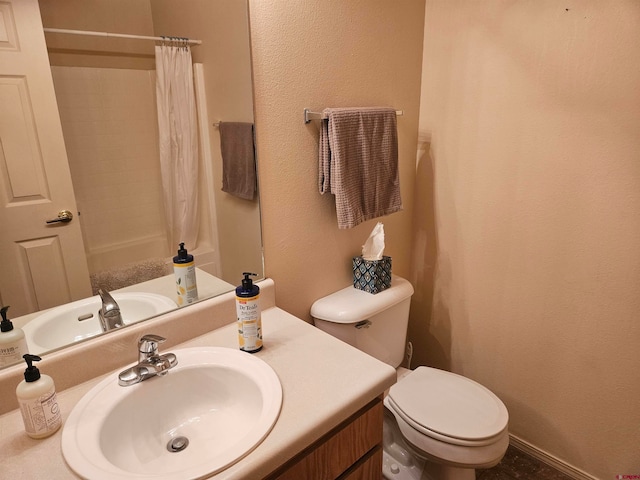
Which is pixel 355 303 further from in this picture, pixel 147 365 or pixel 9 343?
pixel 9 343

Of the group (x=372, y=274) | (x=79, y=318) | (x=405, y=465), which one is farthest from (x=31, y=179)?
(x=405, y=465)

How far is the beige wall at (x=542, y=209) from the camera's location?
134 cm

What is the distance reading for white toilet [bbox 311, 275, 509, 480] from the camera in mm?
1309

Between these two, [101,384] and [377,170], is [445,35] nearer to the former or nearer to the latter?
[377,170]

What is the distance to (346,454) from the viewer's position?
3.09 feet

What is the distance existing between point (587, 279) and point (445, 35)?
1076mm

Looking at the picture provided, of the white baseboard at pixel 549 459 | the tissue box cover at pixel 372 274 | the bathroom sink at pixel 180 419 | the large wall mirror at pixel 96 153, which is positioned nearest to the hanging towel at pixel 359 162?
the tissue box cover at pixel 372 274

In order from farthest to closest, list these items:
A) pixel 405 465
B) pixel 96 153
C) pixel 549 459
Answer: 1. pixel 549 459
2. pixel 405 465
3. pixel 96 153

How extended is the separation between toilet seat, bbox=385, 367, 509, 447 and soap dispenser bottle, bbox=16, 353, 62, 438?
1047 millimetres

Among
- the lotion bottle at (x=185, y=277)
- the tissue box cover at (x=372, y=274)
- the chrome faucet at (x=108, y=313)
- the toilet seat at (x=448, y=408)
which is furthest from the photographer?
the tissue box cover at (x=372, y=274)

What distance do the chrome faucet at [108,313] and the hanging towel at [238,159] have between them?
0.45m

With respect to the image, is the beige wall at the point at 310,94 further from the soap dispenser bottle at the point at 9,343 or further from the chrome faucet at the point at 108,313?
the soap dispenser bottle at the point at 9,343

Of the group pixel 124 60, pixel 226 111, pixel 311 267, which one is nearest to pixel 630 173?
pixel 311 267

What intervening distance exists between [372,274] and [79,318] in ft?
3.12
